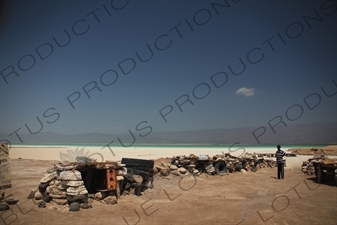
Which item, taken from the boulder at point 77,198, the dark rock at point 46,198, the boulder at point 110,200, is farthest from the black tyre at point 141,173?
the dark rock at point 46,198

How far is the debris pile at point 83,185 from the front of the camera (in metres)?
8.08

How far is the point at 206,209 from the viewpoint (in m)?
8.26

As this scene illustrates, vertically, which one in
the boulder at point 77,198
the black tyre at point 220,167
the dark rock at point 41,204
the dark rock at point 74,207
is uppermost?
the dark rock at point 41,204

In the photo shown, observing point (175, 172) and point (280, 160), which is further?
point (175, 172)

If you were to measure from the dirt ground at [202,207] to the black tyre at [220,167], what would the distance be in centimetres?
375

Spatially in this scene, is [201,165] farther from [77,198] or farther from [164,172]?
[77,198]

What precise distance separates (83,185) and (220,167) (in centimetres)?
1025

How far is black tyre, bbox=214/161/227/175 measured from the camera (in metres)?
16.1

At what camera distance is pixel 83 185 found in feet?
27.7

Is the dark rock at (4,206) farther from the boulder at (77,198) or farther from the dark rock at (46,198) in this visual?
the boulder at (77,198)

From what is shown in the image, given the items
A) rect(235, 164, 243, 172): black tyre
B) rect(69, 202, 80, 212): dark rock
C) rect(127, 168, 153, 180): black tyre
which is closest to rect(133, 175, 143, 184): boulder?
rect(127, 168, 153, 180): black tyre

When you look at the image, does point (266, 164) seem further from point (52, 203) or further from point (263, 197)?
point (52, 203)

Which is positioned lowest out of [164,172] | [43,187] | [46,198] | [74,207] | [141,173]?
[164,172]

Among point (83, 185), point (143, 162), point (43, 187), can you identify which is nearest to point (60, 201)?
point (83, 185)
